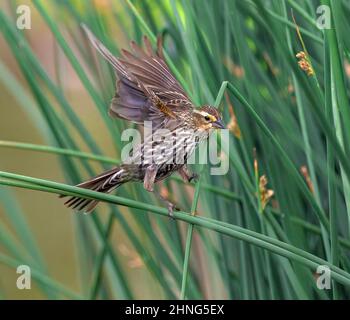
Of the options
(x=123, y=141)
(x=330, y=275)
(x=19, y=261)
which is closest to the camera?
(x=330, y=275)

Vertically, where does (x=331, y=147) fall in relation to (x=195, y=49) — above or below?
below

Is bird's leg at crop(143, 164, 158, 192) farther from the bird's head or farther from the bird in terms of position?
the bird's head

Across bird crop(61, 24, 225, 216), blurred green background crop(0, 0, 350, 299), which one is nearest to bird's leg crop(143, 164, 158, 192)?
bird crop(61, 24, 225, 216)

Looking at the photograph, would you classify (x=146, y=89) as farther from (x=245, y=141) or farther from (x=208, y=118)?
(x=245, y=141)

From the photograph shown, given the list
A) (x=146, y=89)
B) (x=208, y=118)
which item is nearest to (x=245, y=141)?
(x=208, y=118)

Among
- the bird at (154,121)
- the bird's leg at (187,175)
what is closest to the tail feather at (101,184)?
the bird at (154,121)

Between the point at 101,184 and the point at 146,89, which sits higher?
the point at 146,89

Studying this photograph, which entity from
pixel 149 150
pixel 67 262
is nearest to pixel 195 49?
pixel 149 150
